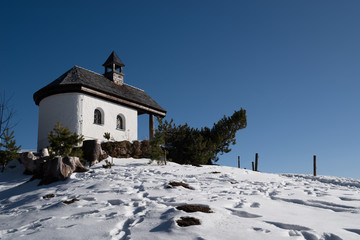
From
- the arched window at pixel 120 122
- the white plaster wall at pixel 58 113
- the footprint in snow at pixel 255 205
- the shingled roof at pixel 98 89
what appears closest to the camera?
the footprint in snow at pixel 255 205

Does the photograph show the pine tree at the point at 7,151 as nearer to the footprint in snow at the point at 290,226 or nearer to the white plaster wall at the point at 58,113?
the white plaster wall at the point at 58,113

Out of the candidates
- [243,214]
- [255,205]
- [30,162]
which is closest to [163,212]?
[243,214]

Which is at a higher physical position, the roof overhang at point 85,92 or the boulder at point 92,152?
the roof overhang at point 85,92

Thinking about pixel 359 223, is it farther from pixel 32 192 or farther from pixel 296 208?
pixel 32 192

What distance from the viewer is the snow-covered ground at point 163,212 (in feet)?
15.9

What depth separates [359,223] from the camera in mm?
5391

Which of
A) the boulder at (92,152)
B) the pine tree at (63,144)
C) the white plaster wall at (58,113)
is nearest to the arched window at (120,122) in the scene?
the white plaster wall at (58,113)

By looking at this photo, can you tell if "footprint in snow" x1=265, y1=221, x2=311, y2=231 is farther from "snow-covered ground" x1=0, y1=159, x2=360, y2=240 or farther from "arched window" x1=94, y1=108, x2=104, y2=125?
"arched window" x1=94, y1=108, x2=104, y2=125

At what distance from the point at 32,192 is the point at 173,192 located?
4.52m

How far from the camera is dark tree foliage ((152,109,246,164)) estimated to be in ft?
58.3

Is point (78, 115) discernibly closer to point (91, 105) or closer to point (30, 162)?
point (91, 105)

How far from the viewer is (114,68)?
21.3 m

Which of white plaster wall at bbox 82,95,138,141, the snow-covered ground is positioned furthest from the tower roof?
the snow-covered ground

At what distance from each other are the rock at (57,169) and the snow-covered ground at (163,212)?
0.47 m
